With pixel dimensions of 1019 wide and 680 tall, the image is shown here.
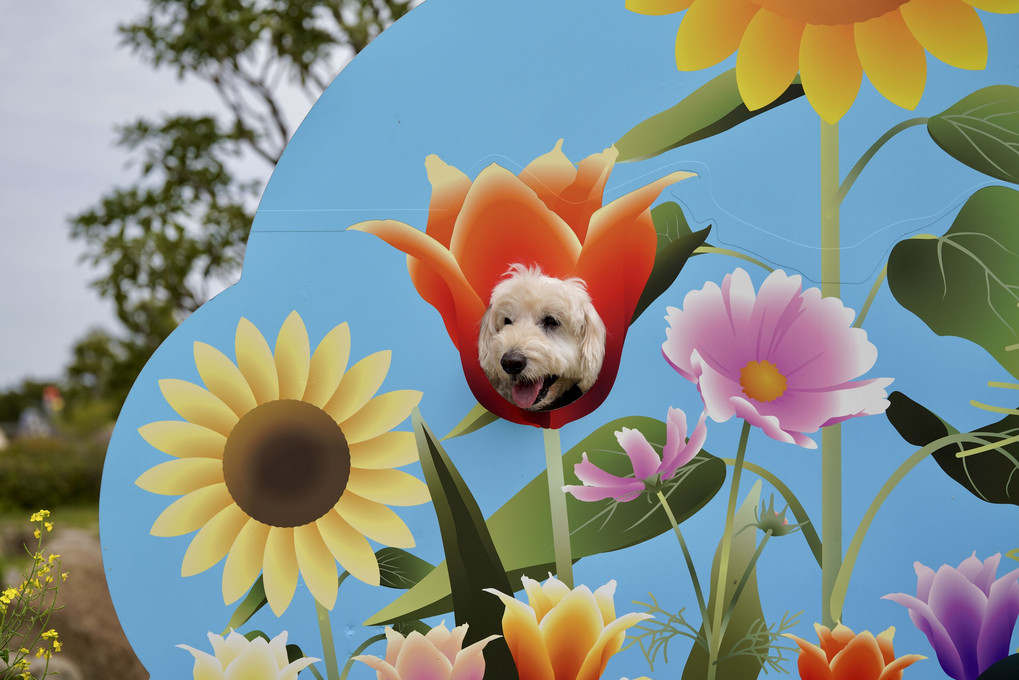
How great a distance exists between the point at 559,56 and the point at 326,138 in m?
0.70

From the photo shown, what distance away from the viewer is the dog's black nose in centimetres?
191

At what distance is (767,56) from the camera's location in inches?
81.9

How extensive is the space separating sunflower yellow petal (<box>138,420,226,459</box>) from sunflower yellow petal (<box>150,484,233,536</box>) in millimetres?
104

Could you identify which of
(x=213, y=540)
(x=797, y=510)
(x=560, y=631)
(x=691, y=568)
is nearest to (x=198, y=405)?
(x=213, y=540)

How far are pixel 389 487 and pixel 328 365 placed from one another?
1.26ft

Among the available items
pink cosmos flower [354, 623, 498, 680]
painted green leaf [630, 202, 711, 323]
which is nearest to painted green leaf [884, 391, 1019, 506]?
painted green leaf [630, 202, 711, 323]

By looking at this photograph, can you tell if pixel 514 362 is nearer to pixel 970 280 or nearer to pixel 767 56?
pixel 767 56

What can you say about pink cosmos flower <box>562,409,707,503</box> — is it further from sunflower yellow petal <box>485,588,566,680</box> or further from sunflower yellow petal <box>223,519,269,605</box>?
sunflower yellow petal <box>223,519,269,605</box>

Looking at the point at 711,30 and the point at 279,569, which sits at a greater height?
the point at 711,30

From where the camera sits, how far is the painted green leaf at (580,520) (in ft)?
6.76

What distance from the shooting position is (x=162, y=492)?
2.10 metres

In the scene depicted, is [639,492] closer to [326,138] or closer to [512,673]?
[512,673]

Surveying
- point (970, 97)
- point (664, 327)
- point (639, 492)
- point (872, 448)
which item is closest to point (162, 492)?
point (639, 492)

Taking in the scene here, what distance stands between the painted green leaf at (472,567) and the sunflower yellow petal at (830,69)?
147 cm
